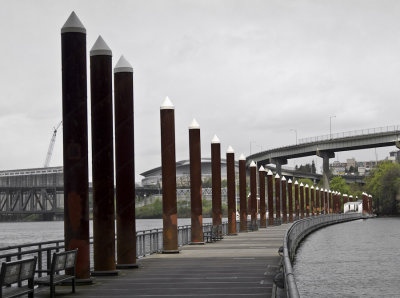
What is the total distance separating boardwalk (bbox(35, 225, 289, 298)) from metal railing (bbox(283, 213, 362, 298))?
3.82 ft

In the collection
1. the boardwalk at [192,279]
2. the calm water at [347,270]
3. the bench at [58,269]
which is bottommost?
the calm water at [347,270]

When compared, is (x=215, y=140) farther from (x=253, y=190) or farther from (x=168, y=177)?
(x=253, y=190)

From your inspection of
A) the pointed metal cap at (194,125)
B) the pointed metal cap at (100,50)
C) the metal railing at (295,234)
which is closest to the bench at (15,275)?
the metal railing at (295,234)

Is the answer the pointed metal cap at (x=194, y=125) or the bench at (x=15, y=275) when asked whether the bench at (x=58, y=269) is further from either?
the pointed metal cap at (x=194, y=125)

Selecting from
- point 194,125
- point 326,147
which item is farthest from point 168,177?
point 326,147

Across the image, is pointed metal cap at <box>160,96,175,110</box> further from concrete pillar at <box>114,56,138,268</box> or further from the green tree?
the green tree

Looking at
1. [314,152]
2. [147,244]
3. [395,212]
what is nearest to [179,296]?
[147,244]

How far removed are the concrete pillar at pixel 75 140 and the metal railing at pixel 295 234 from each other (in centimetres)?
532

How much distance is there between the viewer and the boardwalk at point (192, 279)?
1831 cm

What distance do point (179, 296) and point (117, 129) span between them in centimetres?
964

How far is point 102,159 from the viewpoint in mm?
22703

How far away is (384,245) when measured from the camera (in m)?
69.2

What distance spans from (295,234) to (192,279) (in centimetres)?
2512

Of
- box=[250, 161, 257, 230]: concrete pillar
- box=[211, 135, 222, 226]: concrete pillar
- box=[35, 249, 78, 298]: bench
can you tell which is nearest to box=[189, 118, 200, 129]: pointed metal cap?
box=[211, 135, 222, 226]: concrete pillar
